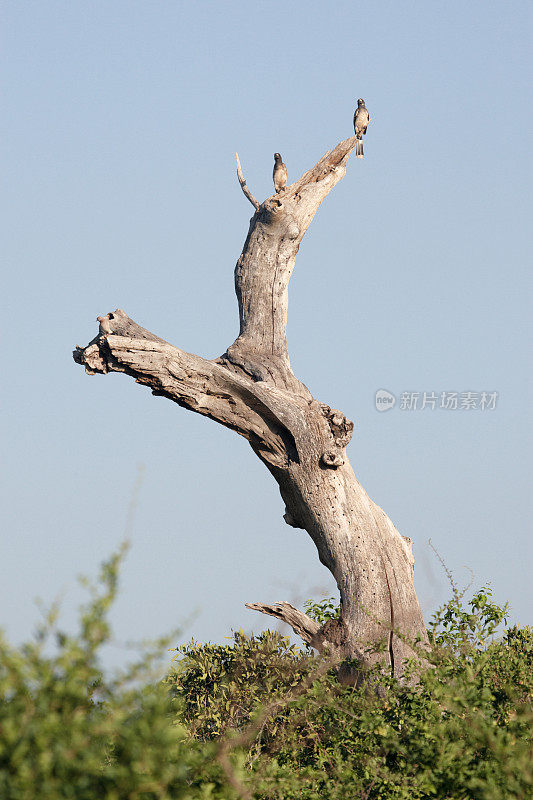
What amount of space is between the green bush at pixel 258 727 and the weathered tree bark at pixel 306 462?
0.54m

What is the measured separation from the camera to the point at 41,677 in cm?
355

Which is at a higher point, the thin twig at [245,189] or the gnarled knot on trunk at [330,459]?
the thin twig at [245,189]

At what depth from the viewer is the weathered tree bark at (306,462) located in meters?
9.19

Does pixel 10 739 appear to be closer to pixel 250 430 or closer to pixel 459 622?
pixel 250 430

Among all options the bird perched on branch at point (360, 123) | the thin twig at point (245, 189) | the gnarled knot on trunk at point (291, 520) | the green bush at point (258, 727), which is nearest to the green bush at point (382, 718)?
the green bush at point (258, 727)

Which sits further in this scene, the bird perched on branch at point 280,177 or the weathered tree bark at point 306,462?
the bird perched on branch at point 280,177

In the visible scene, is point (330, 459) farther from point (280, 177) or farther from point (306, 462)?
point (280, 177)

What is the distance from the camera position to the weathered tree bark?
9.19 meters

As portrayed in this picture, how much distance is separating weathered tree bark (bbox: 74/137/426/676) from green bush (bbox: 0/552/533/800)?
1.76 feet

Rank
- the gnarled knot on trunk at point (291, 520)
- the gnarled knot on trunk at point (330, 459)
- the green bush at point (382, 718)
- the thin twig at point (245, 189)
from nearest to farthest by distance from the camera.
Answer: the green bush at point (382, 718), the gnarled knot on trunk at point (330, 459), the gnarled knot on trunk at point (291, 520), the thin twig at point (245, 189)

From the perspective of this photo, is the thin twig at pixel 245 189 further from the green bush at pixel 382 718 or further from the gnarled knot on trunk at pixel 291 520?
the green bush at pixel 382 718

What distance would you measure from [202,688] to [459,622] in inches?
154

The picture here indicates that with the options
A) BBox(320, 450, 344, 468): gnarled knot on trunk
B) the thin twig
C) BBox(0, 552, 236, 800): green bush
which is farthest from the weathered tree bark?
BBox(0, 552, 236, 800): green bush

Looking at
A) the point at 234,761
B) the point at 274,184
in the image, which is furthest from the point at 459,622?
the point at 274,184
